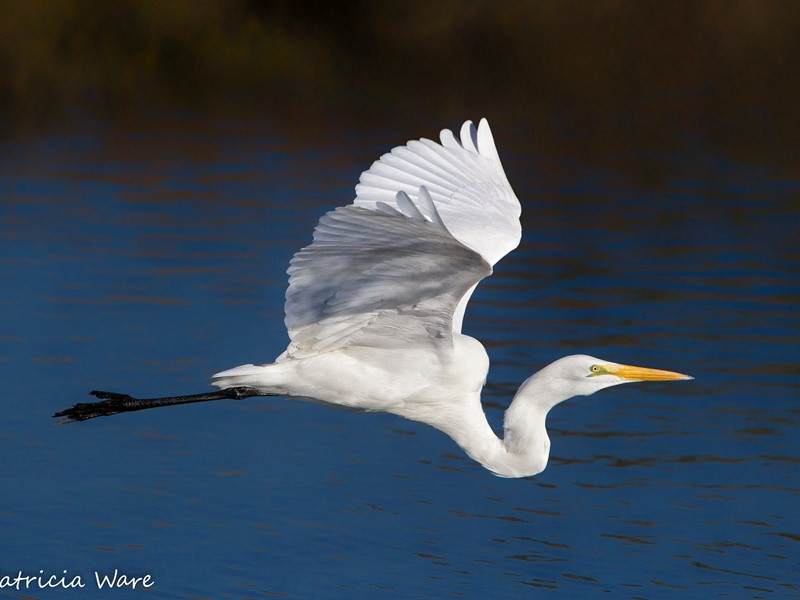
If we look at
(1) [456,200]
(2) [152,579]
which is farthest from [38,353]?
(1) [456,200]

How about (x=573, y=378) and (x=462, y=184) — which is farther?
(x=462, y=184)

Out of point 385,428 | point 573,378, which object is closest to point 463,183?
point 573,378

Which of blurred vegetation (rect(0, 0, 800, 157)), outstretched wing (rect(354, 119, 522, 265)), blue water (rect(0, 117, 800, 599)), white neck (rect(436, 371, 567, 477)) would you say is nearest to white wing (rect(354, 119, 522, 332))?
A: outstretched wing (rect(354, 119, 522, 265))

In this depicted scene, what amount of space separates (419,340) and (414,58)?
19.2m

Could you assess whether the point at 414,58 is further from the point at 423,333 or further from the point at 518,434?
the point at 423,333

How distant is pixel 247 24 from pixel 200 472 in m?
17.1

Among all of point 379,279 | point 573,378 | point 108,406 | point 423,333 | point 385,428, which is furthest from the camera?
point 385,428

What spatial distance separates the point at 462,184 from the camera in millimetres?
6598

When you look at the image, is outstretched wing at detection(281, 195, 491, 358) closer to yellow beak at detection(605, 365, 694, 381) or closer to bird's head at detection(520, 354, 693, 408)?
bird's head at detection(520, 354, 693, 408)

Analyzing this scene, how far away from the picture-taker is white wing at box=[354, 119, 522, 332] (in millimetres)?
6316

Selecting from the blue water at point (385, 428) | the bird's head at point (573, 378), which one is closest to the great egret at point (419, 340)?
the bird's head at point (573, 378)

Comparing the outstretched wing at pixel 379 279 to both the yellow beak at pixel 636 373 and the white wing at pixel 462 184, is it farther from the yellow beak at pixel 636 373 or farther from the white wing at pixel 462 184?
the yellow beak at pixel 636 373

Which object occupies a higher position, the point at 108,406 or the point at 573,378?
the point at 108,406

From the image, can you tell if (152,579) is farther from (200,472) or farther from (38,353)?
(38,353)
